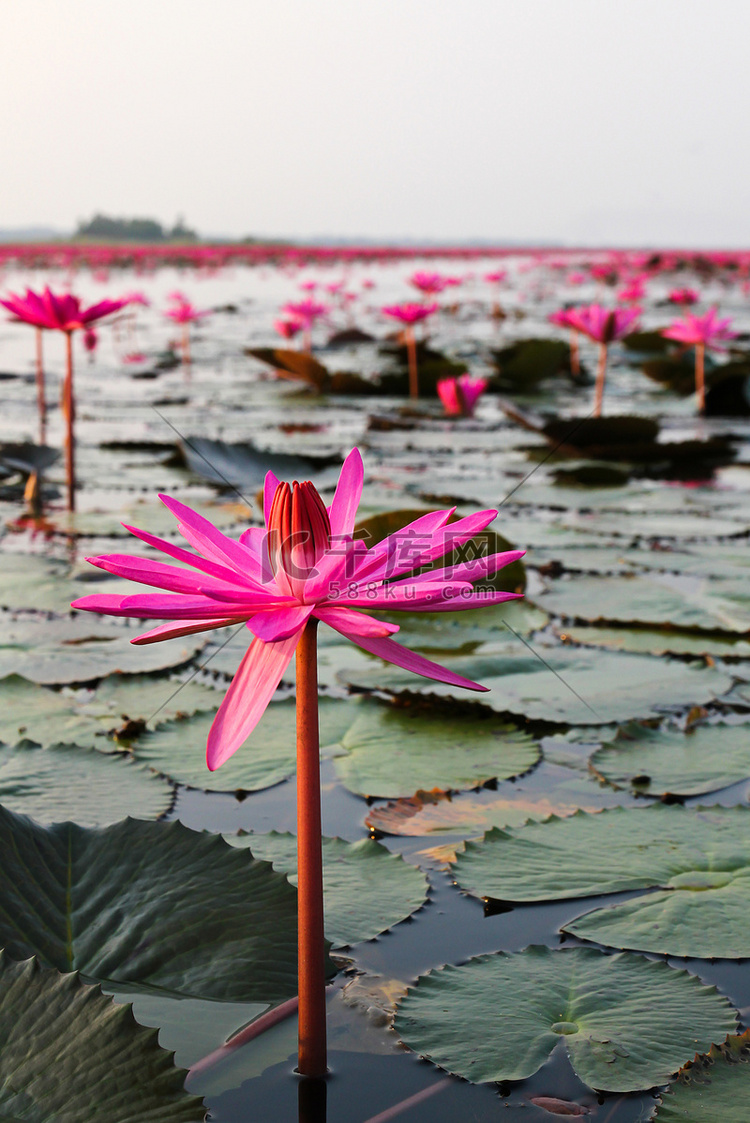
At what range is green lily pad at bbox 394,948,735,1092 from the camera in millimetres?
785

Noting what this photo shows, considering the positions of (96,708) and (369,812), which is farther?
(96,708)

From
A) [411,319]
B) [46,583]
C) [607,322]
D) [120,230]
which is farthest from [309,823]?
[120,230]

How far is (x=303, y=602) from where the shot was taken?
0.64 meters

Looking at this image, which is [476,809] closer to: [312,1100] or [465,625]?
[312,1100]

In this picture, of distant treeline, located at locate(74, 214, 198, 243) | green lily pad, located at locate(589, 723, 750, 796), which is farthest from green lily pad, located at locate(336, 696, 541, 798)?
distant treeline, located at locate(74, 214, 198, 243)

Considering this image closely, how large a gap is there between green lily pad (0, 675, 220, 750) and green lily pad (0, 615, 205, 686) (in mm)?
38

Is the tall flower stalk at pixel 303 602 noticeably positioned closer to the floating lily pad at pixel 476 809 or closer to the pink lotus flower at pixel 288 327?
the floating lily pad at pixel 476 809

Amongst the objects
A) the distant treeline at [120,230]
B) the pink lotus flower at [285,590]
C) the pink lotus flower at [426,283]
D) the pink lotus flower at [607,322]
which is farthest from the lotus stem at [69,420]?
the distant treeline at [120,230]

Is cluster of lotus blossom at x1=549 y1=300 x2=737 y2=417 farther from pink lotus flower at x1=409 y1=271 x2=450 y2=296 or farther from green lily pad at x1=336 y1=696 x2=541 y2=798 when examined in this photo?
pink lotus flower at x1=409 y1=271 x2=450 y2=296

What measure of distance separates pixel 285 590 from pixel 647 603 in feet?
4.81

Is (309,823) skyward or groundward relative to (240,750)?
skyward

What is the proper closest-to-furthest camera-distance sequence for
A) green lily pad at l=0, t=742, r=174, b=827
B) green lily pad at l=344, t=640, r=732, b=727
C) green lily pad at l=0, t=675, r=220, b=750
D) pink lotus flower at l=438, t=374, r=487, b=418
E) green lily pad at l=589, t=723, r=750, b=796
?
green lily pad at l=0, t=742, r=174, b=827 → green lily pad at l=589, t=723, r=750, b=796 → green lily pad at l=0, t=675, r=220, b=750 → green lily pad at l=344, t=640, r=732, b=727 → pink lotus flower at l=438, t=374, r=487, b=418

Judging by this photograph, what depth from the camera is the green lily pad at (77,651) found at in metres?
1.67

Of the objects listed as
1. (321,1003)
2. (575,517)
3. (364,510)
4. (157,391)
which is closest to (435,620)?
(364,510)
